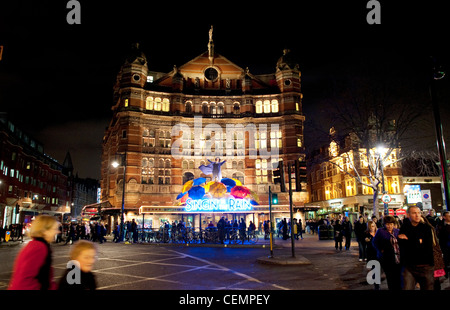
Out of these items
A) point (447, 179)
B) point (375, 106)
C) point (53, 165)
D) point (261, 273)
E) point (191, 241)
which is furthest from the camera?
point (53, 165)

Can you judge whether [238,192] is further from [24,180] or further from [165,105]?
[24,180]

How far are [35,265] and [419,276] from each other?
Answer: 5.87 metres

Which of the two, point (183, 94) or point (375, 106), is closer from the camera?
point (375, 106)

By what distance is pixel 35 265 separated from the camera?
3713 mm

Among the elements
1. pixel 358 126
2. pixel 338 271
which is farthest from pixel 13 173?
pixel 338 271

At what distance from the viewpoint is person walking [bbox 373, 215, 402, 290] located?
22.6ft

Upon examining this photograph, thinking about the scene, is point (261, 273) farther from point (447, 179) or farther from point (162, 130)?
point (162, 130)

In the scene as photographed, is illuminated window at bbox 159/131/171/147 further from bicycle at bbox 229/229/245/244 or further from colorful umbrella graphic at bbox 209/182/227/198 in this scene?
bicycle at bbox 229/229/245/244

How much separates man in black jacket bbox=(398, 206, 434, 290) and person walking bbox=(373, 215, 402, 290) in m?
1.09

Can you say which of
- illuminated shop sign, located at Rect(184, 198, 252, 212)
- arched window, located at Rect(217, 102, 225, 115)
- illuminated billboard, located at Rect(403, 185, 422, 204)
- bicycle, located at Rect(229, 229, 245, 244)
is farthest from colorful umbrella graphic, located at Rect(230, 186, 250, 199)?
arched window, located at Rect(217, 102, 225, 115)

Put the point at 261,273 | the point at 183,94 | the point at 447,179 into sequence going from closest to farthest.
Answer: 1. the point at 447,179
2. the point at 261,273
3. the point at 183,94

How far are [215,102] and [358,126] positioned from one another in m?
24.6

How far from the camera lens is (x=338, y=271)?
463 inches

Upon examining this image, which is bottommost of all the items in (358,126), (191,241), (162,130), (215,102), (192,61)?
(191,241)
